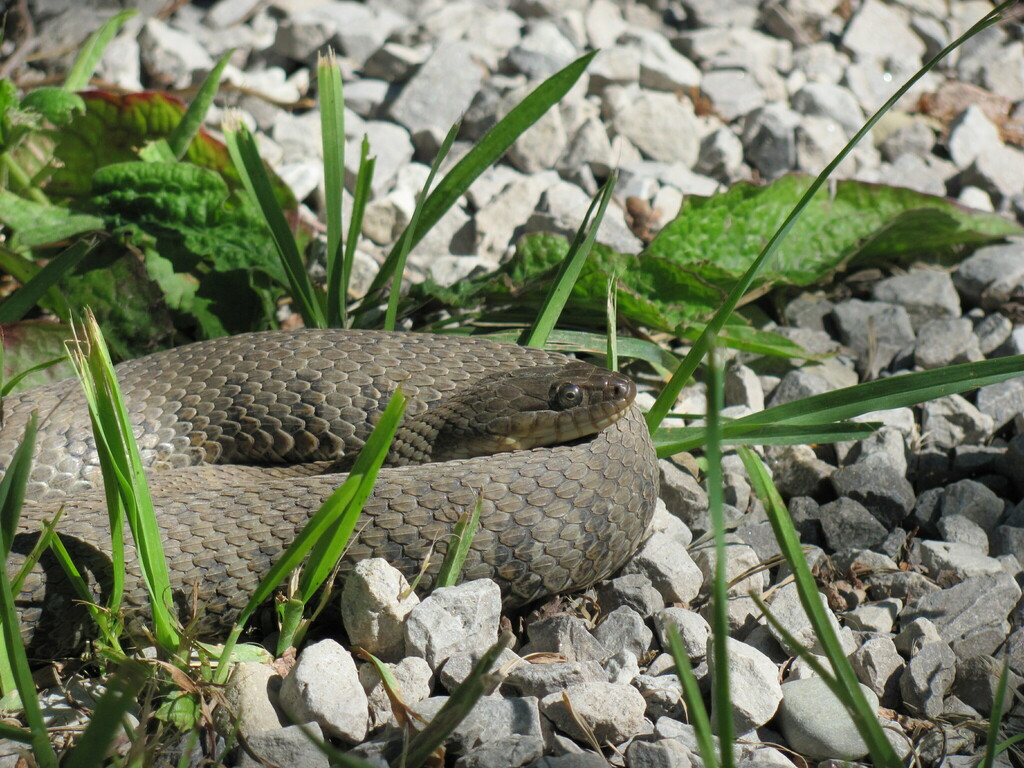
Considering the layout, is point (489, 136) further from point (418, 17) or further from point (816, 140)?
point (418, 17)

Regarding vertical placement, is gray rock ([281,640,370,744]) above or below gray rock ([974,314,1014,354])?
below

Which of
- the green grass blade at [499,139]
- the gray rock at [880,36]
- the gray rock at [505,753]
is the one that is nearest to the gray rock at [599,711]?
the gray rock at [505,753]

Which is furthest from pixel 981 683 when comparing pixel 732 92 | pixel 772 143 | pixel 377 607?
pixel 732 92

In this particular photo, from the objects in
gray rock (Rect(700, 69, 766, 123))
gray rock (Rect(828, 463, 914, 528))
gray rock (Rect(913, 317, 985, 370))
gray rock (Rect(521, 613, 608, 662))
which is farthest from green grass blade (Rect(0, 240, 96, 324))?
gray rock (Rect(700, 69, 766, 123))

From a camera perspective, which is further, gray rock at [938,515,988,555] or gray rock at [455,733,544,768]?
gray rock at [938,515,988,555]

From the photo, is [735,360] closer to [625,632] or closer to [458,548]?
[625,632]

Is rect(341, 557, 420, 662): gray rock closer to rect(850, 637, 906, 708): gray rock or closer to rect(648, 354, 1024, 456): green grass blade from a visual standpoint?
rect(648, 354, 1024, 456): green grass blade
